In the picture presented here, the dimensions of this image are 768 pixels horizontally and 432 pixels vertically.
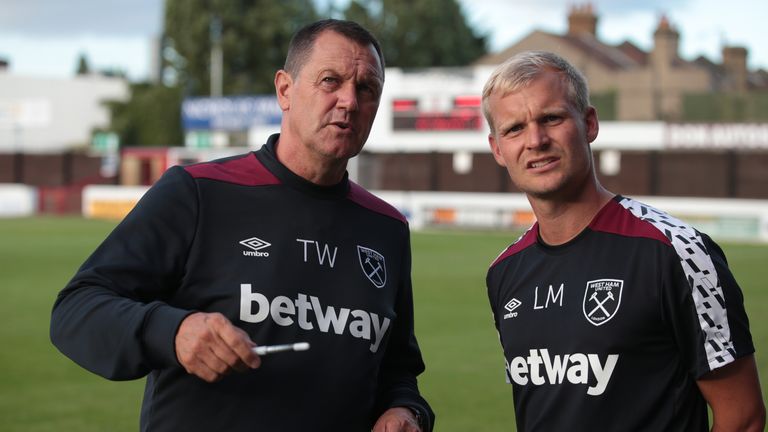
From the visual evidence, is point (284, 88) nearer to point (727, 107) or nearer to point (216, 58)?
point (727, 107)

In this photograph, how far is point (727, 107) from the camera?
44.5 m

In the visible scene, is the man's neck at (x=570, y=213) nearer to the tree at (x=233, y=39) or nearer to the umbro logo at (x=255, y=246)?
the umbro logo at (x=255, y=246)

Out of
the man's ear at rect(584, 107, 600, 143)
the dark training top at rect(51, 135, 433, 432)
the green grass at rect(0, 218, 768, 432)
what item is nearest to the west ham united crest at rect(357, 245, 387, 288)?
the dark training top at rect(51, 135, 433, 432)

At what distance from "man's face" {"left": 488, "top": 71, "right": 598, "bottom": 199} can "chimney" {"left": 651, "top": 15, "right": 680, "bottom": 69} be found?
60.7 m

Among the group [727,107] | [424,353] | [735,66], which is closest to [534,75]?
[424,353]

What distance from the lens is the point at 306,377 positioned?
11.5 ft

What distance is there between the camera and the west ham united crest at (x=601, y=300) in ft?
11.3

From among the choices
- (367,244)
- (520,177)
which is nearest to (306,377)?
Result: (367,244)

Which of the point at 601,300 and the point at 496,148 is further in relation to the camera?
the point at 496,148

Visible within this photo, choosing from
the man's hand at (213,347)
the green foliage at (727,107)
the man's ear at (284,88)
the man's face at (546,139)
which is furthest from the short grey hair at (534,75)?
the green foliage at (727,107)

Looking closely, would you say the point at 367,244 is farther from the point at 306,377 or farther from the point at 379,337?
the point at 306,377

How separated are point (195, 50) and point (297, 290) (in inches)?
2517

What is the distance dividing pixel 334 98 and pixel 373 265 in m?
0.59

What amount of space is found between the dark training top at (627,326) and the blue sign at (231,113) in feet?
136
